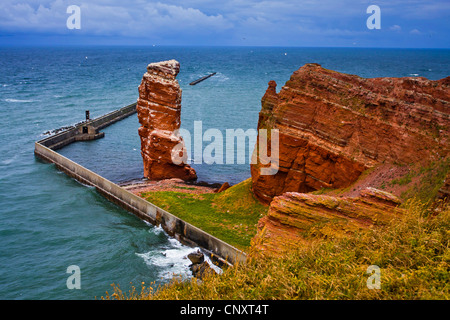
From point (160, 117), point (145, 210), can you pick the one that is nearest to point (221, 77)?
point (160, 117)

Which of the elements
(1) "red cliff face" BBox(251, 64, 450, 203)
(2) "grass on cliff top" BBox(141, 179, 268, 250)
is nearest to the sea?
(2) "grass on cliff top" BBox(141, 179, 268, 250)

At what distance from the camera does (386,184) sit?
977 inches

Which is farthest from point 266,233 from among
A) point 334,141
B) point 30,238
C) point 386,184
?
point 30,238

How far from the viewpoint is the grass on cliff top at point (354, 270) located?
45.6 feet

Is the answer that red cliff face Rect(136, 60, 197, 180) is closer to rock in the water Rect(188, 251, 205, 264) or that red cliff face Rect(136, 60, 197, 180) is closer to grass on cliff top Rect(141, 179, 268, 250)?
grass on cliff top Rect(141, 179, 268, 250)

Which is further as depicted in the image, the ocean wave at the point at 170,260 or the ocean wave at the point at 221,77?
the ocean wave at the point at 221,77

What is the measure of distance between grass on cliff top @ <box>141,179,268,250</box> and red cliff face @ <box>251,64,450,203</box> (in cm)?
143

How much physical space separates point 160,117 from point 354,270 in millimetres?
31196

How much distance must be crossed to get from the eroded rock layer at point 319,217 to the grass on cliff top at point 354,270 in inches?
44.0

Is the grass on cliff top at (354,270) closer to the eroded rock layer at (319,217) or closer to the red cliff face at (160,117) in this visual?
the eroded rock layer at (319,217)

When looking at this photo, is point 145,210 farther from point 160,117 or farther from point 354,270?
point 354,270

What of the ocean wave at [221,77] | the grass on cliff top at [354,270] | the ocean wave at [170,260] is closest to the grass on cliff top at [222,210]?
the ocean wave at [170,260]

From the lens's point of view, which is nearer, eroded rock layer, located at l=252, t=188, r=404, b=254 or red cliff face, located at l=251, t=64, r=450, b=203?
eroded rock layer, located at l=252, t=188, r=404, b=254

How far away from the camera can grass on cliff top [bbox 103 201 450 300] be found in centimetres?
1391
